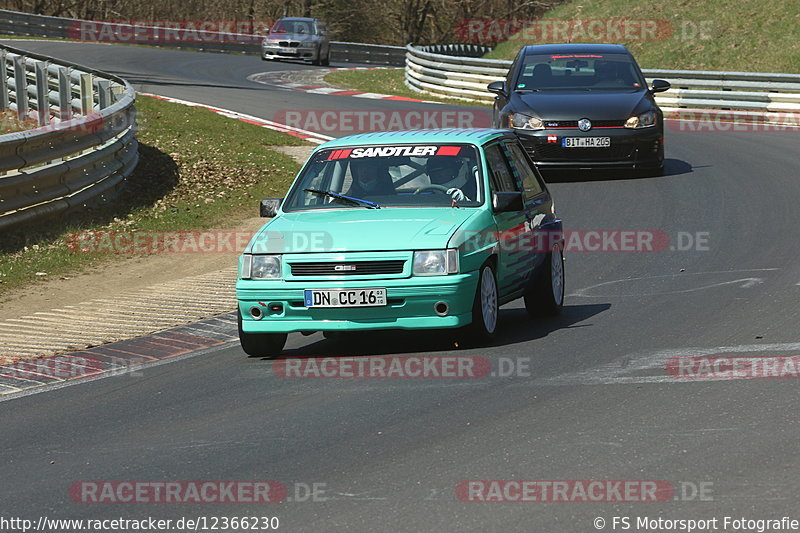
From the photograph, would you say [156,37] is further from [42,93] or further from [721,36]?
[42,93]

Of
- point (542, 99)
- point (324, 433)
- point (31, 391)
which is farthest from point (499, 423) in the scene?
point (542, 99)

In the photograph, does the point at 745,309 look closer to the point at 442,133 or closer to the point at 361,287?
the point at 442,133

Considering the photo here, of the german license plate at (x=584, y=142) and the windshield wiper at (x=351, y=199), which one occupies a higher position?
the windshield wiper at (x=351, y=199)

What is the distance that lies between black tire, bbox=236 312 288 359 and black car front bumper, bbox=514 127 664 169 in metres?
9.37

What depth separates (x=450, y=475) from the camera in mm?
5957

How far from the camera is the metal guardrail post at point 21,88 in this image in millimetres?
22500

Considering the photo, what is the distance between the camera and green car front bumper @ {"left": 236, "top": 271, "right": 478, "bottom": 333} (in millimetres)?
8586

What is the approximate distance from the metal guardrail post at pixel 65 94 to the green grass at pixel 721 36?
20.8m

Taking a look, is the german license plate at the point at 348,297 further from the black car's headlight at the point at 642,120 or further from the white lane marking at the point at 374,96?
the white lane marking at the point at 374,96

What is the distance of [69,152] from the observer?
15484 millimetres

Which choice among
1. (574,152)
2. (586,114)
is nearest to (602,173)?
(574,152)

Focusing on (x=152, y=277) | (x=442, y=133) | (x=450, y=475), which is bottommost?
(x=152, y=277)

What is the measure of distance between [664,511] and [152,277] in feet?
28.5

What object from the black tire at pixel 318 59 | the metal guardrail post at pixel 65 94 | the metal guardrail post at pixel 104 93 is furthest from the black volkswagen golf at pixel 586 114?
the black tire at pixel 318 59
